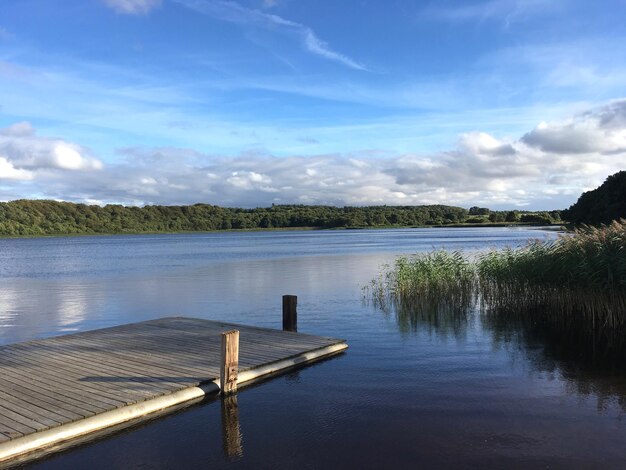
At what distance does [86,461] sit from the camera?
5.80 metres

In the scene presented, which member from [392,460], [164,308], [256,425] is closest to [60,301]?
[164,308]

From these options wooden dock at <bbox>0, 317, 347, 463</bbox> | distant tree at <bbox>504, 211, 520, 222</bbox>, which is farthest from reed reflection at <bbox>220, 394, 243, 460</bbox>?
distant tree at <bbox>504, 211, 520, 222</bbox>

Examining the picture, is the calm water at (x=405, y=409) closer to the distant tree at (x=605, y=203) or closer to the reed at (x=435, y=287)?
the reed at (x=435, y=287)

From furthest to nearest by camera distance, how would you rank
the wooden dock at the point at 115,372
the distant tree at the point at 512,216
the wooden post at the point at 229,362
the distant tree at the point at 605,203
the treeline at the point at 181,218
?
the distant tree at the point at 512,216
the treeline at the point at 181,218
the distant tree at the point at 605,203
the wooden post at the point at 229,362
the wooden dock at the point at 115,372

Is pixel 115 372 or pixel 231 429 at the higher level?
pixel 115 372

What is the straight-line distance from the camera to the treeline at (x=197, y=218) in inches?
4412

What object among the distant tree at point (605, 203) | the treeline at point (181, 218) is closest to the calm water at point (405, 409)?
the distant tree at point (605, 203)

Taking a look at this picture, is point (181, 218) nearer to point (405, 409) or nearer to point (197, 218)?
point (197, 218)

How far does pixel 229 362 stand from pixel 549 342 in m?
7.94

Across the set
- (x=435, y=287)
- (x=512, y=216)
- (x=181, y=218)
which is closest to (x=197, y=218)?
(x=181, y=218)

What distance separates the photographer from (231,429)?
688 centimetres

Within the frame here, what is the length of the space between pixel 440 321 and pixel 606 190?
53.0 m

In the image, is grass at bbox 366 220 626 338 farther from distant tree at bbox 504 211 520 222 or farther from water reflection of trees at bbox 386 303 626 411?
distant tree at bbox 504 211 520 222

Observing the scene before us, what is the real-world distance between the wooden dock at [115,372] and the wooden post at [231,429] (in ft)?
1.27
